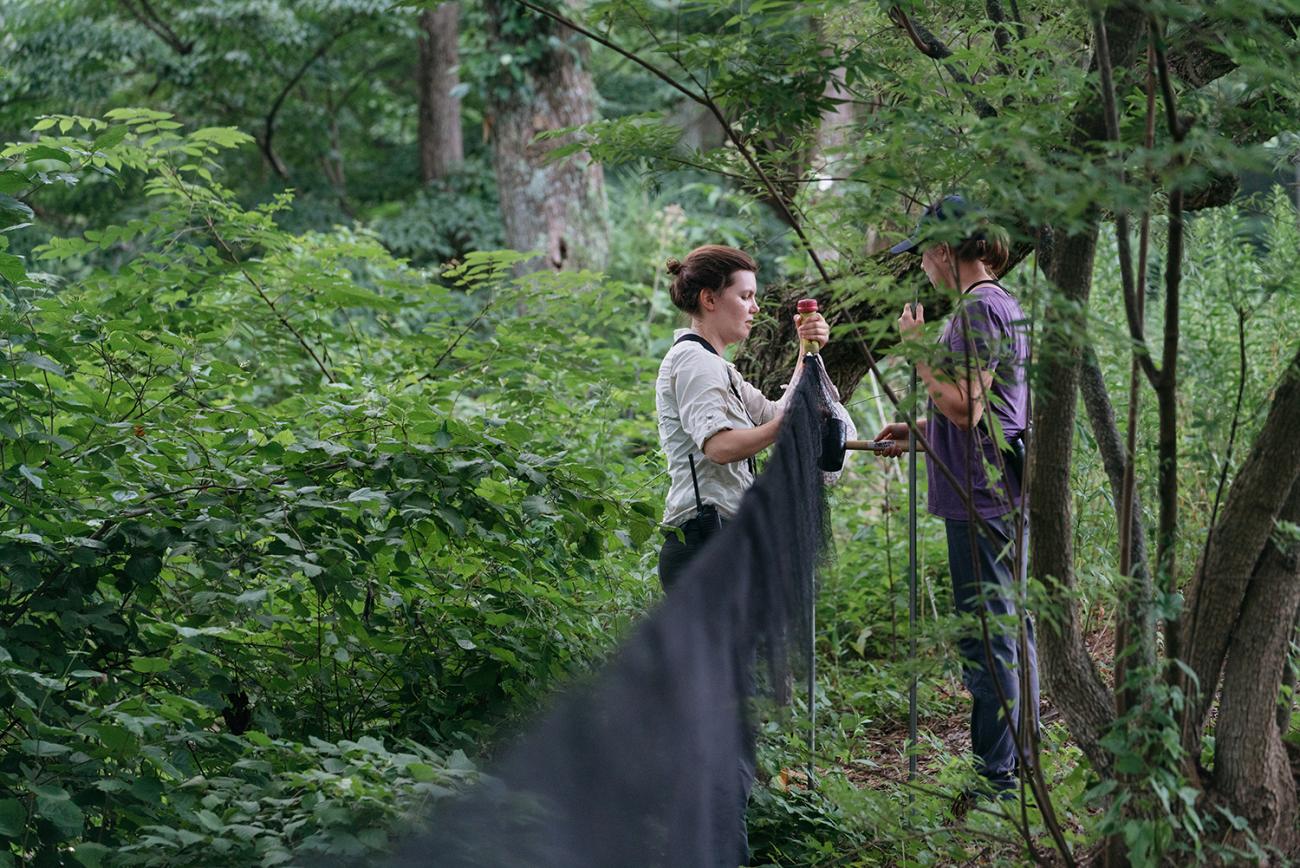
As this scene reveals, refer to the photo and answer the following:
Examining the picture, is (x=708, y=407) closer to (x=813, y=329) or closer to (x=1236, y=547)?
(x=813, y=329)

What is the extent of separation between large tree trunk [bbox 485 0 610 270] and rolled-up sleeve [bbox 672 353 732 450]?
257 inches

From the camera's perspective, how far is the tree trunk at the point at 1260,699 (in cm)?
251

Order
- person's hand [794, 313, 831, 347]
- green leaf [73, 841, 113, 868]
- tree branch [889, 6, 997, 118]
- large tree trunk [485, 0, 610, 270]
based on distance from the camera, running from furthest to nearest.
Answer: large tree trunk [485, 0, 610, 270]
person's hand [794, 313, 831, 347]
tree branch [889, 6, 997, 118]
green leaf [73, 841, 113, 868]

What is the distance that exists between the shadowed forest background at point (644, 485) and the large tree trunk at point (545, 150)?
4.29 metres

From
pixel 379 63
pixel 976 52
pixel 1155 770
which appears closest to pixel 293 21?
pixel 379 63

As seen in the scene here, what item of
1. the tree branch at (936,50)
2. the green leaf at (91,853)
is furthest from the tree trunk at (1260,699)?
the green leaf at (91,853)

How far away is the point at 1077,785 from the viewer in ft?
10.0

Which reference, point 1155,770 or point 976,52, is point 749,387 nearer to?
point 976,52

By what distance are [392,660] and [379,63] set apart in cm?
1458

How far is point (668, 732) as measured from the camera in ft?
6.91

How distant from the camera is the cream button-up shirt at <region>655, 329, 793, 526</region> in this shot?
3502mm

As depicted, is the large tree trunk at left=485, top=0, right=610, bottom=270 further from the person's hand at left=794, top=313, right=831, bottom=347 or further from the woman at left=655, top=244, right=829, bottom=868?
the person's hand at left=794, top=313, right=831, bottom=347

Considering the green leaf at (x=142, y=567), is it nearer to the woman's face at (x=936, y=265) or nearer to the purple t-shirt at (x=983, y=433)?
the purple t-shirt at (x=983, y=433)

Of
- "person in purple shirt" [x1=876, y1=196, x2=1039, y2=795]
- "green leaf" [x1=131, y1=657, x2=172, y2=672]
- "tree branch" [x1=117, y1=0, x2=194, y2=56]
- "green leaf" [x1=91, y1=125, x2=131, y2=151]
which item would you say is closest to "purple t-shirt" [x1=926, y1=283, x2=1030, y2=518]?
"person in purple shirt" [x1=876, y1=196, x2=1039, y2=795]
